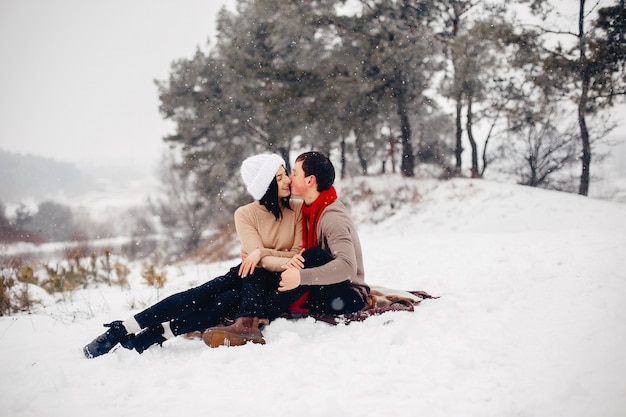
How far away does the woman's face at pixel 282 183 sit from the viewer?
3.22 meters

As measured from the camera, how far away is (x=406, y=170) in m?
13.4

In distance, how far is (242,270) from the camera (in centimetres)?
292

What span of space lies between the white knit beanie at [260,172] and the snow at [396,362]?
3.65 ft

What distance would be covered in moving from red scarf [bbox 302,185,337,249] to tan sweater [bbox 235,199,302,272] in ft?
0.30

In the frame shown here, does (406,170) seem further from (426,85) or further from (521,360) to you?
(521,360)

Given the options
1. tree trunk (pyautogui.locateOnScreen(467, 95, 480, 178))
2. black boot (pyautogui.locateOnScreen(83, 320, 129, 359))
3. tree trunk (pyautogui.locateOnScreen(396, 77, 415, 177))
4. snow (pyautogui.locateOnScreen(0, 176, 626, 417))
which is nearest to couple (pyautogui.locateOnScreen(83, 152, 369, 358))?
black boot (pyautogui.locateOnScreen(83, 320, 129, 359))

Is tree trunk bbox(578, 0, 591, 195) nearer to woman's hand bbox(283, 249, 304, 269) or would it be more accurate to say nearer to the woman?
the woman

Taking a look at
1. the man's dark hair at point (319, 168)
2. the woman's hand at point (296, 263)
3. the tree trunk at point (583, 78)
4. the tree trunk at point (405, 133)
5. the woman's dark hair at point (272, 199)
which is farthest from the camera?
the tree trunk at point (405, 133)

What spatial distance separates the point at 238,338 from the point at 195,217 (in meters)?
21.8

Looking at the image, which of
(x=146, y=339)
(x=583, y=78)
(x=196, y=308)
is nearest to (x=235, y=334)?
(x=196, y=308)

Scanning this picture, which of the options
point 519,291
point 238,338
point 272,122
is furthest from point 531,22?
point 238,338

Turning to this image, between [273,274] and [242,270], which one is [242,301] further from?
[273,274]

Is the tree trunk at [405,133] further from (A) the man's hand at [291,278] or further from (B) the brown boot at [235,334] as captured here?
(B) the brown boot at [235,334]

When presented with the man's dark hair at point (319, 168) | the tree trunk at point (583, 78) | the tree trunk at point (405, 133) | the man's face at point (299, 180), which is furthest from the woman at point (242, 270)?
the tree trunk at point (583, 78)
